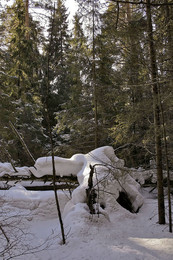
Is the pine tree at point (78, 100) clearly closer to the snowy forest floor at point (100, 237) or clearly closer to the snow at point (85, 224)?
the snow at point (85, 224)

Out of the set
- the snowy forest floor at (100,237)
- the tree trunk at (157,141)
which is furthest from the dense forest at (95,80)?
the snowy forest floor at (100,237)

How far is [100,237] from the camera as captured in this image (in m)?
5.40

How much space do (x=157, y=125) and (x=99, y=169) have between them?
116 inches

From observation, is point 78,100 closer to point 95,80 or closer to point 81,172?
point 95,80

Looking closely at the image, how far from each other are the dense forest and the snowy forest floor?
2.03 m

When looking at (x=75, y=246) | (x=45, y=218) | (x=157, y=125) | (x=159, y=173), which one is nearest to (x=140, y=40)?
(x=157, y=125)

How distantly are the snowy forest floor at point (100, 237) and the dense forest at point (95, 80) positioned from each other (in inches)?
80.1

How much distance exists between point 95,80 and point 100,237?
332 inches

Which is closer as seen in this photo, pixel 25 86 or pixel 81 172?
pixel 81 172

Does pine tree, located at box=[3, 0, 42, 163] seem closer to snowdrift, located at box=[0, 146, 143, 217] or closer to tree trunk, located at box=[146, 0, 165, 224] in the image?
snowdrift, located at box=[0, 146, 143, 217]

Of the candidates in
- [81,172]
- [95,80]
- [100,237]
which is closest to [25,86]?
[95,80]

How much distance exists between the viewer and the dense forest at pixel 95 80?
616 centimetres

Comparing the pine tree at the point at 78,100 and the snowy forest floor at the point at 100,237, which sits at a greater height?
the pine tree at the point at 78,100

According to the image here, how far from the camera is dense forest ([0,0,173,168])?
6164 millimetres
